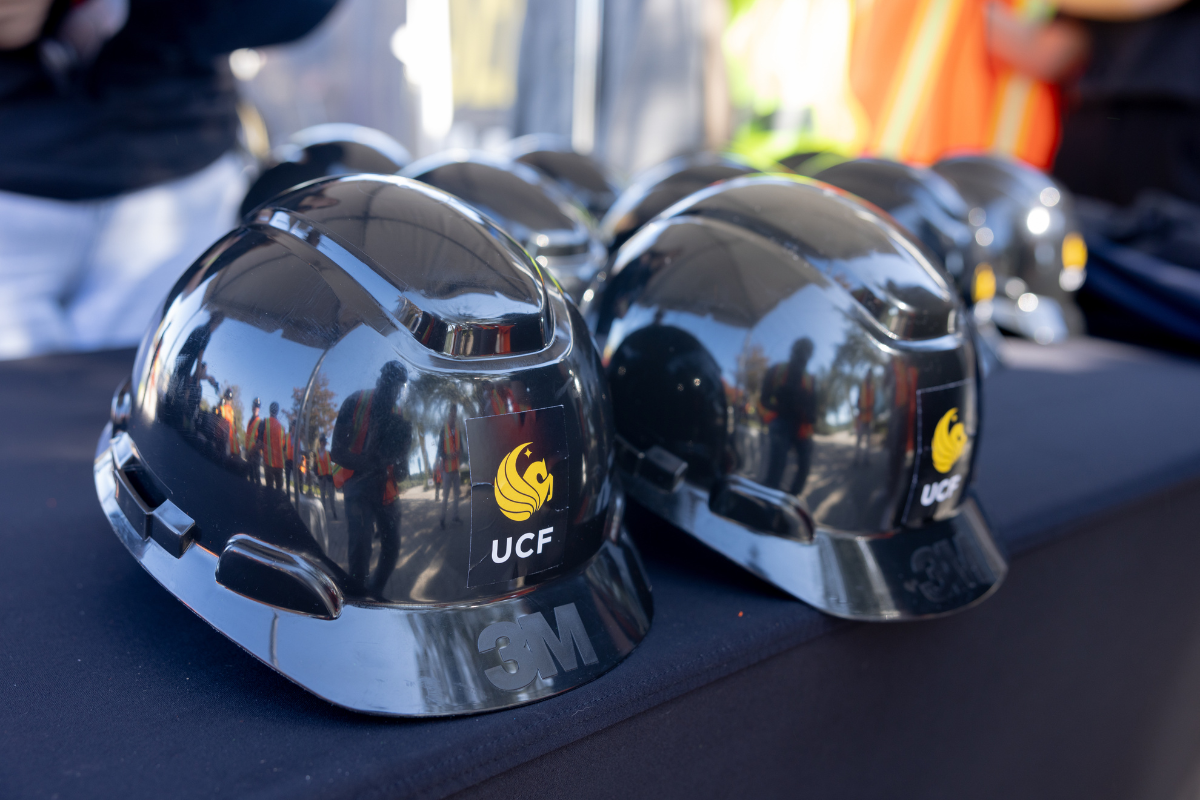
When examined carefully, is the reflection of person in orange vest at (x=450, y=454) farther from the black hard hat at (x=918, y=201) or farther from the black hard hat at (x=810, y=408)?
the black hard hat at (x=918, y=201)

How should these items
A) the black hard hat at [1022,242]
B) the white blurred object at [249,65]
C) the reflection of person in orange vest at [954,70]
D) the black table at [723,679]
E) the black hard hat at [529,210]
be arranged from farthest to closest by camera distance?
the white blurred object at [249,65]
the reflection of person in orange vest at [954,70]
the black hard hat at [1022,242]
the black hard hat at [529,210]
the black table at [723,679]

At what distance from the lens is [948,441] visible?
79cm

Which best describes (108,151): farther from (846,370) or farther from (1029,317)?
(1029,317)

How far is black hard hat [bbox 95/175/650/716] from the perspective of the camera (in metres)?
0.57

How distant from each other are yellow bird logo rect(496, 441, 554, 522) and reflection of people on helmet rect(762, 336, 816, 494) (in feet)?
0.80

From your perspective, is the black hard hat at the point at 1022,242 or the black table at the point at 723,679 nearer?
the black table at the point at 723,679

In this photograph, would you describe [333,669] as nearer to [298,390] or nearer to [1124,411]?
[298,390]

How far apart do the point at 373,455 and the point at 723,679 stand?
33 centimetres

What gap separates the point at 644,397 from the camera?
81 cm

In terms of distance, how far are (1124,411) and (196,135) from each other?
1.68m

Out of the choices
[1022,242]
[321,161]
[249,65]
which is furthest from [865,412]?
[249,65]

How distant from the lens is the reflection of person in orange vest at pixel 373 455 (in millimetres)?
568

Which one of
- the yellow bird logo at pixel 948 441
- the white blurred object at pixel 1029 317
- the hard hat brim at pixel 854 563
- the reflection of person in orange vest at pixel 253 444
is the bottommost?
the white blurred object at pixel 1029 317

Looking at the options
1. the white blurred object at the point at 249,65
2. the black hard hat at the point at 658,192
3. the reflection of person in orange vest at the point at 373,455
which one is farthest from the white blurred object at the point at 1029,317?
the white blurred object at the point at 249,65
